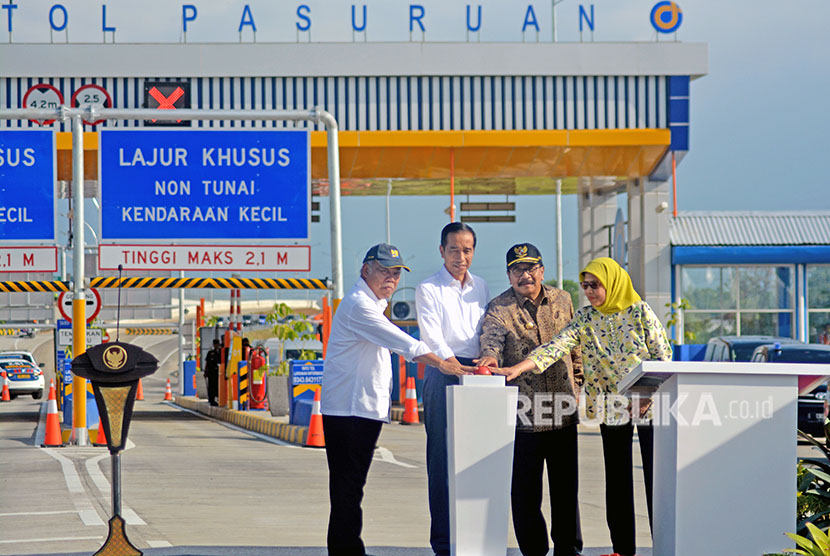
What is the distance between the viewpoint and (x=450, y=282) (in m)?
7.14

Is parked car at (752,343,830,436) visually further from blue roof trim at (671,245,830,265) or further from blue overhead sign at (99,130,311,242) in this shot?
blue roof trim at (671,245,830,265)

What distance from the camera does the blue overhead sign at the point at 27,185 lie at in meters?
16.5

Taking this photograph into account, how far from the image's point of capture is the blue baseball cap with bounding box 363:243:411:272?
22.6 ft

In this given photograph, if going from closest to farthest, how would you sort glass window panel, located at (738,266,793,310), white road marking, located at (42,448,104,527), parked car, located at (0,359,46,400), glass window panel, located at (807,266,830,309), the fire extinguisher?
white road marking, located at (42,448,104,527) → the fire extinguisher → glass window panel, located at (807,266,830,309) → glass window panel, located at (738,266,793,310) → parked car, located at (0,359,46,400)

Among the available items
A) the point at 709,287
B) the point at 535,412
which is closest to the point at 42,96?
the point at 709,287

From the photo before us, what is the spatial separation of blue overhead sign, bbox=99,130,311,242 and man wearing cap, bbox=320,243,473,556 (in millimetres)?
9429

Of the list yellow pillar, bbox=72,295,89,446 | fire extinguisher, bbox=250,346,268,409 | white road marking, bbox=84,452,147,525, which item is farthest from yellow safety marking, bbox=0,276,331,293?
fire extinguisher, bbox=250,346,268,409

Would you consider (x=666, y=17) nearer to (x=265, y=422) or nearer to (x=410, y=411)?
(x=410, y=411)

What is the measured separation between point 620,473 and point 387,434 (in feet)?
47.5

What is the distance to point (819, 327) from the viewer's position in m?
34.7

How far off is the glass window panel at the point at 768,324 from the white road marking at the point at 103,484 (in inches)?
906

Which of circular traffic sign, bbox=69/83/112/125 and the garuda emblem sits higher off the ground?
circular traffic sign, bbox=69/83/112/125

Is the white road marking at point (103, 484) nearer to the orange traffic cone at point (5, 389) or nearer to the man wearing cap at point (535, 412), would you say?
the man wearing cap at point (535, 412)

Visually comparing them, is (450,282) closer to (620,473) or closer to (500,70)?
(620,473)
